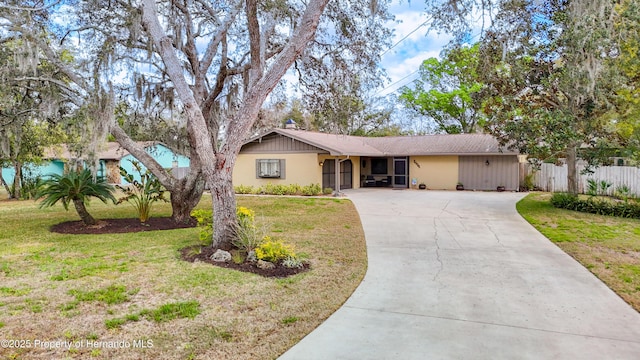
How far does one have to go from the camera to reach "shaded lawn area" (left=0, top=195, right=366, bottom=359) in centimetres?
331

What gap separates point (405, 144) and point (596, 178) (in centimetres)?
901

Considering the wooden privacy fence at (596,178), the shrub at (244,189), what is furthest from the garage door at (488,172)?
the shrub at (244,189)

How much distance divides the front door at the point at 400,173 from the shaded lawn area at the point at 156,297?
13544 millimetres

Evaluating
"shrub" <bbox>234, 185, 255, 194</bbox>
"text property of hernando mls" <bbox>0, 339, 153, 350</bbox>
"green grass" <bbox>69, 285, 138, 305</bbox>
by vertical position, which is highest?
"shrub" <bbox>234, 185, 255, 194</bbox>

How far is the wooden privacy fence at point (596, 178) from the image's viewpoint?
1547 centimetres

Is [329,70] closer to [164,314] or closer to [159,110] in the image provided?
[159,110]

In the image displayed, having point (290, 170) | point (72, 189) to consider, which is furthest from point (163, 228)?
point (290, 170)

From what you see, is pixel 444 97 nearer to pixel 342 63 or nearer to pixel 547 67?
pixel 547 67

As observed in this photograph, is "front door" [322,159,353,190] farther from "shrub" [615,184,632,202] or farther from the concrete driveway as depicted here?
"shrub" [615,184,632,202]

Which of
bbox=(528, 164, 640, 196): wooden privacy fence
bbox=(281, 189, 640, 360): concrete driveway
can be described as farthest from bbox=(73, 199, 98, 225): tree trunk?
bbox=(528, 164, 640, 196): wooden privacy fence

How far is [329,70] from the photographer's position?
27.2ft

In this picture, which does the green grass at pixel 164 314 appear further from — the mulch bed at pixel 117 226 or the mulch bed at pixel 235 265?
the mulch bed at pixel 117 226

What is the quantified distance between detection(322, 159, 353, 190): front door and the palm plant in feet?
35.8

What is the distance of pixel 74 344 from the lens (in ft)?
10.6
